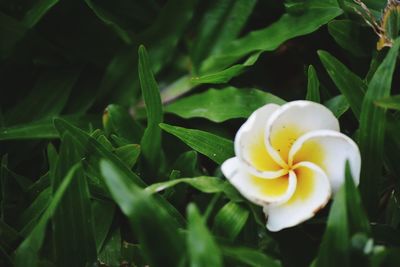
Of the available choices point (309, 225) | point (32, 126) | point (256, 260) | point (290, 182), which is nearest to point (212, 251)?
point (256, 260)

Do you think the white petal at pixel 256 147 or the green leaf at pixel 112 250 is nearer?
the white petal at pixel 256 147

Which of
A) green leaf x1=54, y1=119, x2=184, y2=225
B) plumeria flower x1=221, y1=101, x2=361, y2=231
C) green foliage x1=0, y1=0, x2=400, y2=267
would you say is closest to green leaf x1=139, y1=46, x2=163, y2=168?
green foliage x1=0, y1=0, x2=400, y2=267

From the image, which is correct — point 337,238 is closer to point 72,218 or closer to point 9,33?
point 72,218

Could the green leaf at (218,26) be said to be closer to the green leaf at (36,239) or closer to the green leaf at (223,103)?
the green leaf at (223,103)

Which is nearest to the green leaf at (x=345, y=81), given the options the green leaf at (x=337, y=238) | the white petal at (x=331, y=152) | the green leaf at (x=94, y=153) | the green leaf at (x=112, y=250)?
the white petal at (x=331, y=152)

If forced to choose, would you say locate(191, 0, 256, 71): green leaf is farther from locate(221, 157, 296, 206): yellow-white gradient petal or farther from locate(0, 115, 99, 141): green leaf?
locate(221, 157, 296, 206): yellow-white gradient petal
